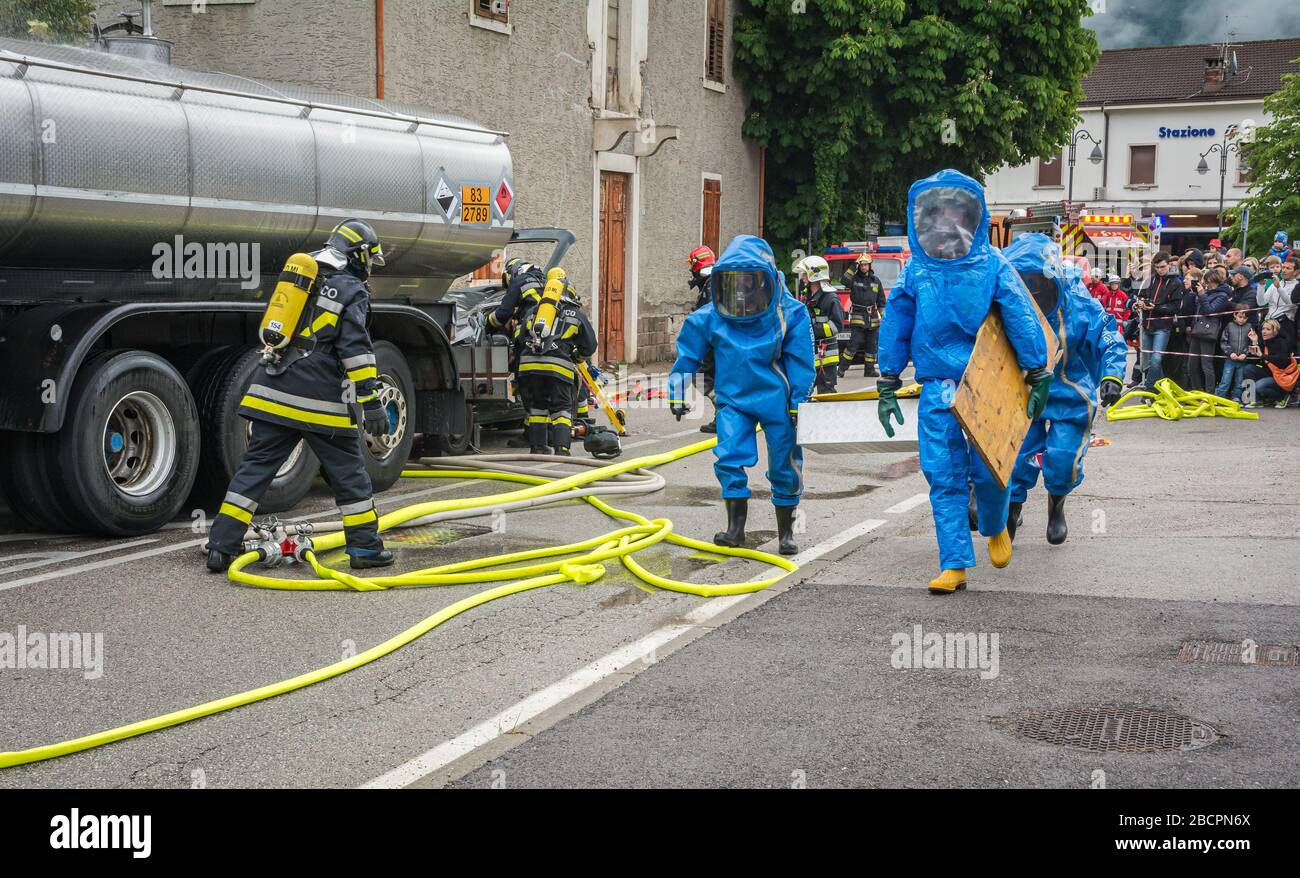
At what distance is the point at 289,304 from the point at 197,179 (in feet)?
6.08

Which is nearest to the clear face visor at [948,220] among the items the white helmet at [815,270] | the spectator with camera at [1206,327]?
the spectator with camera at [1206,327]

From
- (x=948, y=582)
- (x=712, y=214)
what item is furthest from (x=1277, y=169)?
(x=948, y=582)

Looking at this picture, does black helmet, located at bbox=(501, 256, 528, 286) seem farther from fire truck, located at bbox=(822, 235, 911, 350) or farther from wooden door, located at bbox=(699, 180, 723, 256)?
wooden door, located at bbox=(699, 180, 723, 256)

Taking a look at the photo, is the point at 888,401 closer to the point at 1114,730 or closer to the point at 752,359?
the point at 752,359

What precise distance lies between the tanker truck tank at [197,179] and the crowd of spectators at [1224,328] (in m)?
9.84

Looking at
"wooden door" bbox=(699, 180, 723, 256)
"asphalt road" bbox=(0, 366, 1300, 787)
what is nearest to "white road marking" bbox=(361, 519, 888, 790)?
"asphalt road" bbox=(0, 366, 1300, 787)

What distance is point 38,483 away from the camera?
28.2 ft

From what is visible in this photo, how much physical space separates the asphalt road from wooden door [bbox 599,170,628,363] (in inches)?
515

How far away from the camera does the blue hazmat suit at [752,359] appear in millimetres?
8281

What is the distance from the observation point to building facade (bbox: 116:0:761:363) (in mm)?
16672

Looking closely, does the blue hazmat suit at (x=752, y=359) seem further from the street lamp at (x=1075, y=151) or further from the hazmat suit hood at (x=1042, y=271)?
the street lamp at (x=1075, y=151)

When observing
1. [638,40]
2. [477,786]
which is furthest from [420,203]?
[638,40]

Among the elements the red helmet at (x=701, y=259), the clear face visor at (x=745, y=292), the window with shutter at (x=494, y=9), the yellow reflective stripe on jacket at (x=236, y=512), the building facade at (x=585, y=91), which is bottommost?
the yellow reflective stripe on jacket at (x=236, y=512)
